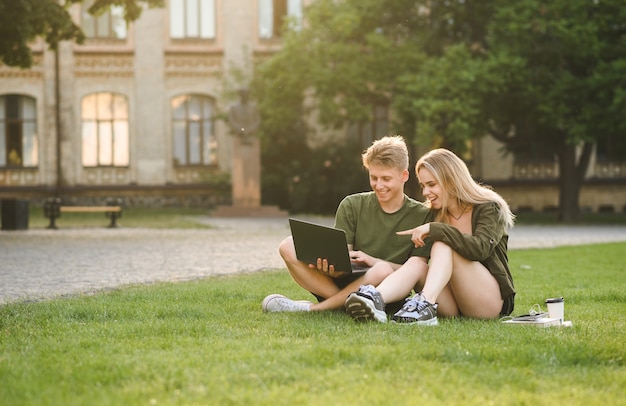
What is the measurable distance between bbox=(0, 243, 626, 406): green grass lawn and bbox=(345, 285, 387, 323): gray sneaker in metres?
0.10

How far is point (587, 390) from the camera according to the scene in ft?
14.1

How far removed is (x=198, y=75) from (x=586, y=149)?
1515 cm

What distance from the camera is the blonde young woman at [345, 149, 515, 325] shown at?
6.32 meters

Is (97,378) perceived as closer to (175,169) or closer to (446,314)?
(446,314)

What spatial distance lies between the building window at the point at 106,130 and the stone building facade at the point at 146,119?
38mm

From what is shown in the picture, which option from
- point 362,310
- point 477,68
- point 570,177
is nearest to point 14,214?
point 477,68

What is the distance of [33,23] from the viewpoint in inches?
757

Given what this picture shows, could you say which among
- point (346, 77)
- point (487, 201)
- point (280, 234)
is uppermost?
point (346, 77)

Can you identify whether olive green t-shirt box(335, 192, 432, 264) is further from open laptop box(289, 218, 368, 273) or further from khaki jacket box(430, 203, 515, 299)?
khaki jacket box(430, 203, 515, 299)

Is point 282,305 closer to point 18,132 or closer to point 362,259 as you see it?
point 362,259

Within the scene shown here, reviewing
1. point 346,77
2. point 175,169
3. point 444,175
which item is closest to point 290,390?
point 444,175

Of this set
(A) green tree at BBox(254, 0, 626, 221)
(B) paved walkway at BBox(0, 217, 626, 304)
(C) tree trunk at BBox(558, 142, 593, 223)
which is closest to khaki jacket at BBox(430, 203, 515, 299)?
(B) paved walkway at BBox(0, 217, 626, 304)

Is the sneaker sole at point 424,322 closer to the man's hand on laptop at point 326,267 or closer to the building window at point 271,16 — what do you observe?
the man's hand on laptop at point 326,267

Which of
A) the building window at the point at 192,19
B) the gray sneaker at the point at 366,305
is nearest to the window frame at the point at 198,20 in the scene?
the building window at the point at 192,19
